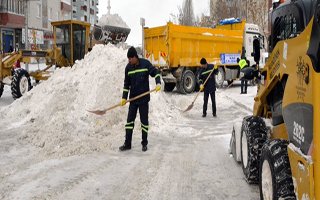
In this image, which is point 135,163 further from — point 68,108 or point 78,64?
point 78,64

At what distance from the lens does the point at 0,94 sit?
15.4 m

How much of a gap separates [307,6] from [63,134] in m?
5.34

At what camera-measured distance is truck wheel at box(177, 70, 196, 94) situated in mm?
17219

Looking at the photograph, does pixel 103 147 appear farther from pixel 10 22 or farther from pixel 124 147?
pixel 10 22

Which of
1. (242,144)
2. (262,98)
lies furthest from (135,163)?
(262,98)

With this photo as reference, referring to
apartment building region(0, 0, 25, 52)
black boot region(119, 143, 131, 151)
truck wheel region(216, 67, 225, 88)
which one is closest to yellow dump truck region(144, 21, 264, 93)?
truck wheel region(216, 67, 225, 88)

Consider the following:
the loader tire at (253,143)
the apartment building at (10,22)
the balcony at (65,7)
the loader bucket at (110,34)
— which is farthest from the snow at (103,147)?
the balcony at (65,7)

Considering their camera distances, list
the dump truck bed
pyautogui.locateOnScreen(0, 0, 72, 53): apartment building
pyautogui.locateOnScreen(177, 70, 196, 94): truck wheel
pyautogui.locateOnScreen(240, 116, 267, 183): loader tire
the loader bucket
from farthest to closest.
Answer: pyautogui.locateOnScreen(0, 0, 72, 53): apartment building → the loader bucket → pyautogui.locateOnScreen(177, 70, 196, 94): truck wheel → the dump truck bed → pyautogui.locateOnScreen(240, 116, 267, 183): loader tire

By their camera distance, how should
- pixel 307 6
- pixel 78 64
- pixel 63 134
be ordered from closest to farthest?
pixel 307 6 → pixel 63 134 → pixel 78 64

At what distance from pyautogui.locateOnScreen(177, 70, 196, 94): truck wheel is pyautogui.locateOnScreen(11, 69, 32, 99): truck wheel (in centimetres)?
624

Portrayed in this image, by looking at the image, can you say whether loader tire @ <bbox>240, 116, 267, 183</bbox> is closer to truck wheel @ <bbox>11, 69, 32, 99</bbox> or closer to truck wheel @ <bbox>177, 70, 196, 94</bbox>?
truck wheel @ <bbox>11, 69, 32, 99</bbox>

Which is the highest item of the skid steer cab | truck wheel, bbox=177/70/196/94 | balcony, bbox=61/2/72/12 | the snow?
balcony, bbox=61/2/72/12

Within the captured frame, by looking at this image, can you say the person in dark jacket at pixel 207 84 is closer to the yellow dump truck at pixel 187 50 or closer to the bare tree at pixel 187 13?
the yellow dump truck at pixel 187 50

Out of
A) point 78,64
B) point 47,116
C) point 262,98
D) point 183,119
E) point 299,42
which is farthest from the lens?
point 78,64
